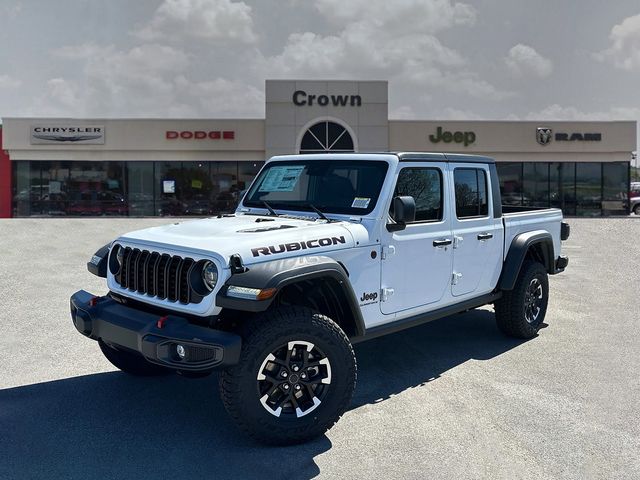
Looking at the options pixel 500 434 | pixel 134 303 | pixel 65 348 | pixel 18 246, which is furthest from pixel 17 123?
pixel 500 434

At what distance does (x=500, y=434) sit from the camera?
13.5 feet

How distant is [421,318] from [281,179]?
6.13ft

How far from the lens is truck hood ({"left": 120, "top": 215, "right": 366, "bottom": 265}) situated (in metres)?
3.88

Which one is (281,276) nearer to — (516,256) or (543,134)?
(516,256)

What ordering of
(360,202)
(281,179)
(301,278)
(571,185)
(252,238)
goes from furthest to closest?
(571,185) < (281,179) < (360,202) < (252,238) < (301,278)

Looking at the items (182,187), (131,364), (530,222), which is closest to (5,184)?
(182,187)

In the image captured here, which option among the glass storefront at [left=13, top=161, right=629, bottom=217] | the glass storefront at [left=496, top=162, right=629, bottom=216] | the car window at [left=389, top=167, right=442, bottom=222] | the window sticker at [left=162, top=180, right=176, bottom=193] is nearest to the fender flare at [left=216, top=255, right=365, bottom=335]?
the car window at [left=389, top=167, right=442, bottom=222]

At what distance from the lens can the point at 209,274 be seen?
384 cm

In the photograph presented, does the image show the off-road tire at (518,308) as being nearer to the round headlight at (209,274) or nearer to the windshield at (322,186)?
the windshield at (322,186)

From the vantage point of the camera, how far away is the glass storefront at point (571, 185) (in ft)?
99.0

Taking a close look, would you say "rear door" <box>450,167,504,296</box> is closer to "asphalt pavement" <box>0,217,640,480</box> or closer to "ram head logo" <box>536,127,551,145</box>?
"asphalt pavement" <box>0,217,640,480</box>

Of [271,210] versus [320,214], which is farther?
[271,210]

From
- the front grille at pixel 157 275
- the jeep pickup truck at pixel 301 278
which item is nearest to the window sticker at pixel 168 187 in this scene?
the jeep pickup truck at pixel 301 278

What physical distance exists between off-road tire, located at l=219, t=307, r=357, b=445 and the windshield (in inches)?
48.0
